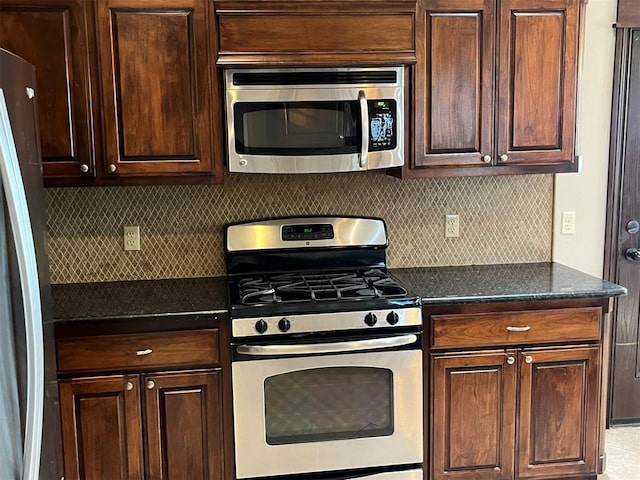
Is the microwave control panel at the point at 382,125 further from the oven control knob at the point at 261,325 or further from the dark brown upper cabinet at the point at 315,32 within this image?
the oven control knob at the point at 261,325

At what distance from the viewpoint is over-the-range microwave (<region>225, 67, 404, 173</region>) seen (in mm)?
2631

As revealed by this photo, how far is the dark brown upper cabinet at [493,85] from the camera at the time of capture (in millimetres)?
2748

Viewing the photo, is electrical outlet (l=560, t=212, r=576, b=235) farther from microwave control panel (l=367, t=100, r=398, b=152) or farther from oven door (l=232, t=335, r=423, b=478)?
oven door (l=232, t=335, r=423, b=478)

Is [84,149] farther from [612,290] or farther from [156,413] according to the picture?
[612,290]

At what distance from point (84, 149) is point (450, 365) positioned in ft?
5.66

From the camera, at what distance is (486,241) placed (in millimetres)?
3232

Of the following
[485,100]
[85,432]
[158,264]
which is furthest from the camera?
[158,264]

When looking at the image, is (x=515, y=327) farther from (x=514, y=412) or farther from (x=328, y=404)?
(x=328, y=404)

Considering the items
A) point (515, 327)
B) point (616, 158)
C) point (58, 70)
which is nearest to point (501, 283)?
point (515, 327)

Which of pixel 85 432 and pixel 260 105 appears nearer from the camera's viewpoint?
pixel 85 432

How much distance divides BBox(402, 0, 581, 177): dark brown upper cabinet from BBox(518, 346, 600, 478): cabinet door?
0.86 m

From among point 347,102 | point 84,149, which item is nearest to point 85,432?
point 84,149

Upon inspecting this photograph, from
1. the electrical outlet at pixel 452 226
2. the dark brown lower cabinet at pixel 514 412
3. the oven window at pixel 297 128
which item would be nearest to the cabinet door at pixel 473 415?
the dark brown lower cabinet at pixel 514 412

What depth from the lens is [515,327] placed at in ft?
8.70
